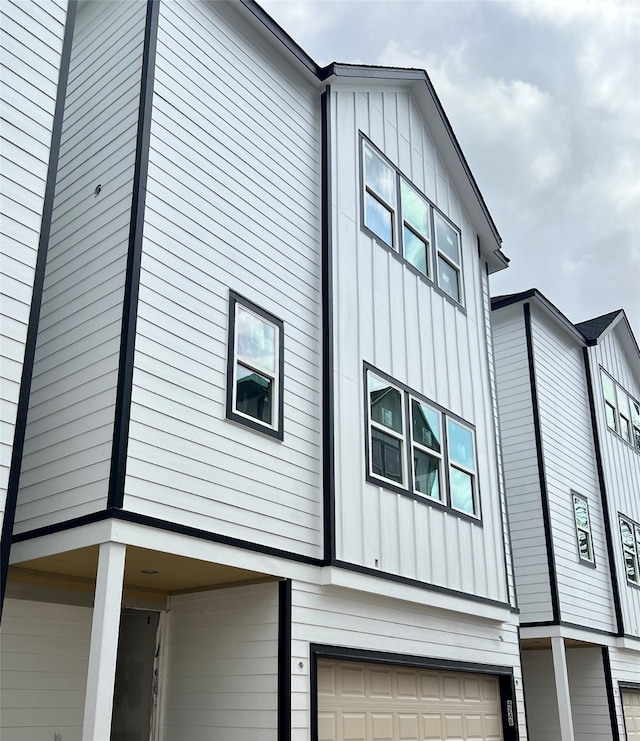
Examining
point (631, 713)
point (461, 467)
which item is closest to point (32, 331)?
point (461, 467)

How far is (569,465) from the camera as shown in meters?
15.9

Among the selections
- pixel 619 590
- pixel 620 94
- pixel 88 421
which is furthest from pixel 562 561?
pixel 620 94

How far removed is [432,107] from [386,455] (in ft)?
20.0

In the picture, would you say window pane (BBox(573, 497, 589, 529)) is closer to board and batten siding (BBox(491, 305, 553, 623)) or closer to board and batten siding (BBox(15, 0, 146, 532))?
board and batten siding (BBox(491, 305, 553, 623))

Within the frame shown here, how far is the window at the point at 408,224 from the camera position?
431 inches

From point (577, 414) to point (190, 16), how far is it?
38.9ft

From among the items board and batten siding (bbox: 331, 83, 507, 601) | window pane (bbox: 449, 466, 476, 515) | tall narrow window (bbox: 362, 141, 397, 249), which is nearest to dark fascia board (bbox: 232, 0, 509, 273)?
board and batten siding (bbox: 331, 83, 507, 601)

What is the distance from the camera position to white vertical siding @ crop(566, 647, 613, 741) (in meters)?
14.8

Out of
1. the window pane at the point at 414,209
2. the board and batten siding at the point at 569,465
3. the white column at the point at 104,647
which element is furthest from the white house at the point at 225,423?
the board and batten siding at the point at 569,465

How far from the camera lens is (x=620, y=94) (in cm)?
3681

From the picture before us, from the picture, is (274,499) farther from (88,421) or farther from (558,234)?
(558,234)

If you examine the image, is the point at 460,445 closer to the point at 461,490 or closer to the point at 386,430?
the point at 461,490

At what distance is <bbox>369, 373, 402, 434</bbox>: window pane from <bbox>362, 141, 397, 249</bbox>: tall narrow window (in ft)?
7.24

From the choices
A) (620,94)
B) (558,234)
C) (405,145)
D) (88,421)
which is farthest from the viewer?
(558,234)
